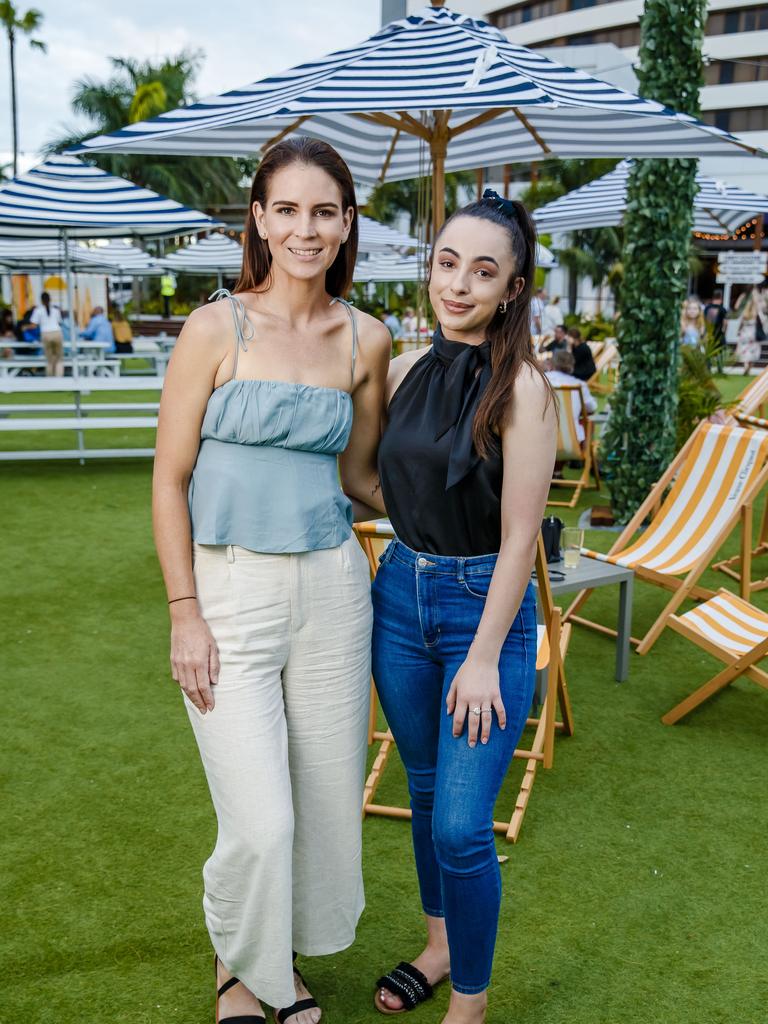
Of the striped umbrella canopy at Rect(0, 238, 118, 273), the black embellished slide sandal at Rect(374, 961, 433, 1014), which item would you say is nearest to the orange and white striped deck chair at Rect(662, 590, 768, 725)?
the black embellished slide sandal at Rect(374, 961, 433, 1014)

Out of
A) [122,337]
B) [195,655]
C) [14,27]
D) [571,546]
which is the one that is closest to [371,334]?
[195,655]

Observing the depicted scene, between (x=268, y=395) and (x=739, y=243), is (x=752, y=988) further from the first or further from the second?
(x=739, y=243)

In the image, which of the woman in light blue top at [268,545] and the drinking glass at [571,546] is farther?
the drinking glass at [571,546]

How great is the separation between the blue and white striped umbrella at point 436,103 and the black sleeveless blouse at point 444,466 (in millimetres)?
2045

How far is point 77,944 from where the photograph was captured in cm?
272

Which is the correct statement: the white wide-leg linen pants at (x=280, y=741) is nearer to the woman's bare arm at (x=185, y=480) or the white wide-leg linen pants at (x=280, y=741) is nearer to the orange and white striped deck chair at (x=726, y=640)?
the woman's bare arm at (x=185, y=480)

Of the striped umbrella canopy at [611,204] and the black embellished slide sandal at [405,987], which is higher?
the striped umbrella canopy at [611,204]

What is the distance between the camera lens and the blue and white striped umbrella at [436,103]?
390cm

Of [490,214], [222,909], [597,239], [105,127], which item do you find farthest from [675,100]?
[105,127]

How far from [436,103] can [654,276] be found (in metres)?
3.57

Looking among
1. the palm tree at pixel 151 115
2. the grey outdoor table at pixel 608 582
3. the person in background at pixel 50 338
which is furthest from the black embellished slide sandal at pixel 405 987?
the palm tree at pixel 151 115

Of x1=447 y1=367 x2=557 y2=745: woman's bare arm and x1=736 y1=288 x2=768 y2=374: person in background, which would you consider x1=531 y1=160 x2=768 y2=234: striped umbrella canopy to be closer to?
x1=736 y1=288 x2=768 y2=374: person in background

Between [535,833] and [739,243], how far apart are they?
121 feet

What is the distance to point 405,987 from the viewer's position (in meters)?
2.48
